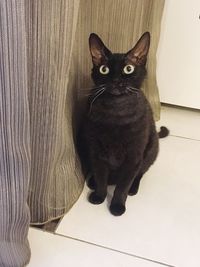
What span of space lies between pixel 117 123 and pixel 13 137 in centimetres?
36

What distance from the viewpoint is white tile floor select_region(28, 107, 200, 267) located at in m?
1.02

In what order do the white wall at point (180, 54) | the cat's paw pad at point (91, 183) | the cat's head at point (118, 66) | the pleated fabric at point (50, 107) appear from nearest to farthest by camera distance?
the pleated fabric at point (50, 107)
the cat's head at point (118, 66)
the cat's paw pad at point (91, 183)
the white wall at point (180, 54)

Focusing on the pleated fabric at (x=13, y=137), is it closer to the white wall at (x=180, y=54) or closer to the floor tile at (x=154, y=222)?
the floor tile at (x=154, y=222)

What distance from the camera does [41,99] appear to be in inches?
34.8

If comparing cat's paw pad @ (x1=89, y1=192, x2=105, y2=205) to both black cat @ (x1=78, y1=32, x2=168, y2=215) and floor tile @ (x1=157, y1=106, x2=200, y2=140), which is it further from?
floor tile @ (x1=157, y1=106, x2=200, y2=140)

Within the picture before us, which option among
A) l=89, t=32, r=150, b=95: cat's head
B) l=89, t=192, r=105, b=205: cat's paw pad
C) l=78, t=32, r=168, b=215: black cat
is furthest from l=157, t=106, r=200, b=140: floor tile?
l=89, t=32, r=150, b=95: cat's head

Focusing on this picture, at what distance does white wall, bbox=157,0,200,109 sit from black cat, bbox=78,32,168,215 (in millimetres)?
571

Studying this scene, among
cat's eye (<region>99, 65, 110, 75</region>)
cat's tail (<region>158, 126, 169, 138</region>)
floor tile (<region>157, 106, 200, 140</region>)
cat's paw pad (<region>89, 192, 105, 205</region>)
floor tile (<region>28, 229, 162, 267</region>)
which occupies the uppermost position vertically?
cat's eye (<region>99, 65, 110, 75</region>)

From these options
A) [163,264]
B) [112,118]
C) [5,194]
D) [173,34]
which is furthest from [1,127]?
[173,34]

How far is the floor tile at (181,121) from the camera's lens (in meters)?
1.64

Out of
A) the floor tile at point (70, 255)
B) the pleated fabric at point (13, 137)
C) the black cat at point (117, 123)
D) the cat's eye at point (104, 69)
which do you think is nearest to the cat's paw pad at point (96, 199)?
the black cat at point (117, 123)

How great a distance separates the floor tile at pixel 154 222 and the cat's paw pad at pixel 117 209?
0.05ft

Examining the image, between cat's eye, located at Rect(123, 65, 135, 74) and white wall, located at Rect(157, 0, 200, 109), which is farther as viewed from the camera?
white wall, located at Rect(157, 0, 200, 109)

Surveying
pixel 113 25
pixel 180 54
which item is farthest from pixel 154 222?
pixel 180 54
